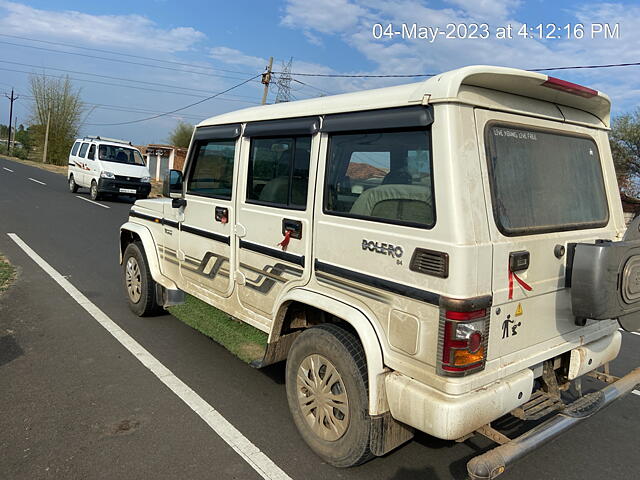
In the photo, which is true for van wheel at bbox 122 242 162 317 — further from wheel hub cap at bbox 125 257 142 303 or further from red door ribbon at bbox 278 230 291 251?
red door ribbon at bbox 278 230 291 251

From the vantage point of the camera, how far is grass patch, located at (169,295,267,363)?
12.5 feet

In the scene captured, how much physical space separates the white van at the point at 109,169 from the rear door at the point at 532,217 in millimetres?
17410

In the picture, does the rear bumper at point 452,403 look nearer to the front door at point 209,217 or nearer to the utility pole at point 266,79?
the front door at point 209,217

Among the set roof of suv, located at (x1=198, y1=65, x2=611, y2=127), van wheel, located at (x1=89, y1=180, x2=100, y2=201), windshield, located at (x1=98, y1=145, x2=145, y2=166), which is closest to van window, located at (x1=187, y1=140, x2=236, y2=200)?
roof of suv, located at (x1=198, y1=65, x2=611, y2=127)

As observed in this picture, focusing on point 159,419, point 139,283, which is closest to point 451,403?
point 159,419

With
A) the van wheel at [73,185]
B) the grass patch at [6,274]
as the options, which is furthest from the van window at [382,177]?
the van wheel at [73,185]

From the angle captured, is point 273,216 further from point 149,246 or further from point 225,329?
point 149,246

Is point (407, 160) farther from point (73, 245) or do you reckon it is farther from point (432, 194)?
point (73, 245)

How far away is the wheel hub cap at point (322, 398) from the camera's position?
9.75 feet

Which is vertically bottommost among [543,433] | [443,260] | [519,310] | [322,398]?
[322,398]

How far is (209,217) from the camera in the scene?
4320 millimetres

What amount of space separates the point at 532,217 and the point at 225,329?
2574mm

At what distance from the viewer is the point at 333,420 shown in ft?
9.96

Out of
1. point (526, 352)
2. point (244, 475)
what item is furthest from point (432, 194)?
point (244, 475)
